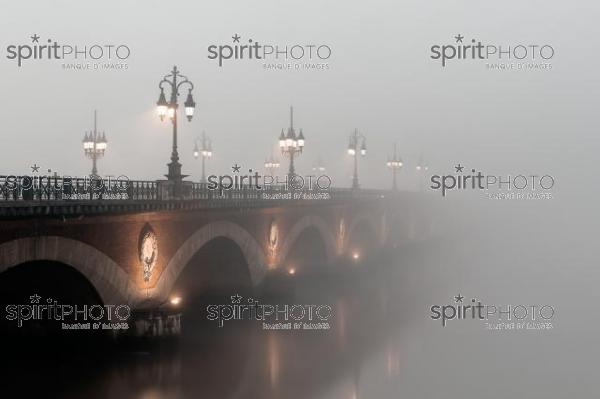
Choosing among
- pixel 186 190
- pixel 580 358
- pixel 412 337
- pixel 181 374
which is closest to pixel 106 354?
pixel 181 374

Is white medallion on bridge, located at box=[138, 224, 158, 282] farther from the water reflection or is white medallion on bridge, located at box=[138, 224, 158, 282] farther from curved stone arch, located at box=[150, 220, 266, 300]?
the water reflection

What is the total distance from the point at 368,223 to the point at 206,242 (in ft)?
112

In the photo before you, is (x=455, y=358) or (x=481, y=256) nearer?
(x=455, y=358)

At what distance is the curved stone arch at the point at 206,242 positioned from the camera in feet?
76.5

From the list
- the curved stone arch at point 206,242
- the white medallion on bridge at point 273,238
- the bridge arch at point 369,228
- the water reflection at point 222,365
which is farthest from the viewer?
the bridge arch at point 369,228

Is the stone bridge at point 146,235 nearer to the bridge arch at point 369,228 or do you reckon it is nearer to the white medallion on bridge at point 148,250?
the white medallion on bridge at point 148,250

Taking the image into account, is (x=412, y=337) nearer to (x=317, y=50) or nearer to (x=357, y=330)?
(x=357, y=330)

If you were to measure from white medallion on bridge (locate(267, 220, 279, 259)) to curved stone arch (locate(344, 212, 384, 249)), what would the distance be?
15659mm

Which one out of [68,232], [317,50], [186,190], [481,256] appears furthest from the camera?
[481,256]

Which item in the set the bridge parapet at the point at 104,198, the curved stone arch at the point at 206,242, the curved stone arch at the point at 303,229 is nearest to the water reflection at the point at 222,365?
the curved stone arch at the point at 206,242

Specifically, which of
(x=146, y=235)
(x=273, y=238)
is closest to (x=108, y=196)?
(x=146, y=235)

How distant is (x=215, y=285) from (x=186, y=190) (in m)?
9.18

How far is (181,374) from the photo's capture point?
69.8 feet

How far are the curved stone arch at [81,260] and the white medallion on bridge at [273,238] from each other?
14.0 m
